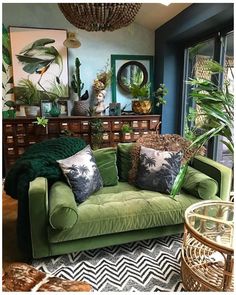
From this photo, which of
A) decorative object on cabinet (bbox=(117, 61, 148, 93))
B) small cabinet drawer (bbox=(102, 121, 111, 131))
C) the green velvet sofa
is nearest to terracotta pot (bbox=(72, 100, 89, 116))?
small cabinet drawer (bbox=(102, 121, 111, 131))

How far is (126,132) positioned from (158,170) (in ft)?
5.15

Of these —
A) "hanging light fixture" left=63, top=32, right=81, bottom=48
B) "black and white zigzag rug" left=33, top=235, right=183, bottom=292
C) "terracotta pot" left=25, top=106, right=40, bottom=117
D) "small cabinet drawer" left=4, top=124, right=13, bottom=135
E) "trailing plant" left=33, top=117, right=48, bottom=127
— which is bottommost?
"black and white zigzag rug" left=33, top=235, right=183, bottom=292

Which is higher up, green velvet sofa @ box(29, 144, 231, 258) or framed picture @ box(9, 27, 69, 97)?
framed picture @ box(9, 27, 69, 97)

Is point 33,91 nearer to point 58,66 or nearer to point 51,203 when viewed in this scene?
point 58,66

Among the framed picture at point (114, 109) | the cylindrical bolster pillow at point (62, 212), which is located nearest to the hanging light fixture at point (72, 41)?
the framed picture at point (114, 109)

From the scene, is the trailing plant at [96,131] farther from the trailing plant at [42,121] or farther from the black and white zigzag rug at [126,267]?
the black and white zigzag rug at [126,267]

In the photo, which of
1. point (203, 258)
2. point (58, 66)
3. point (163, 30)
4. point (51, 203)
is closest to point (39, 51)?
point (58, 66)

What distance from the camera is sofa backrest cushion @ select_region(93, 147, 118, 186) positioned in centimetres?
242

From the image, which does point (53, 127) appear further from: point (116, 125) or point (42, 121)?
point (116, 125)

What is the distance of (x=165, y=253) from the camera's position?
6.59ft

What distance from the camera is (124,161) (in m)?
2.55

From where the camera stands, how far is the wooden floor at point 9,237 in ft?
6.41

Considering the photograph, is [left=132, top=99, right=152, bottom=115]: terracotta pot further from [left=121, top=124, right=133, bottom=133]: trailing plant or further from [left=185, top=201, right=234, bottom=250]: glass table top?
[left=185, top=201, right=234, bottom=250]: glass table top

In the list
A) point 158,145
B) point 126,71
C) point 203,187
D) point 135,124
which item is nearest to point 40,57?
point 126,71
